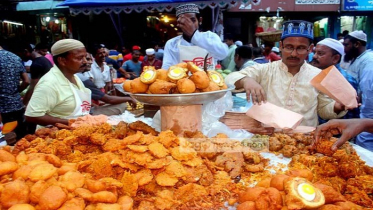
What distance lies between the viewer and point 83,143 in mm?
1872

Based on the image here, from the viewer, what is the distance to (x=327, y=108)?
8.84 ft

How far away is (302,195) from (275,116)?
1.02 m

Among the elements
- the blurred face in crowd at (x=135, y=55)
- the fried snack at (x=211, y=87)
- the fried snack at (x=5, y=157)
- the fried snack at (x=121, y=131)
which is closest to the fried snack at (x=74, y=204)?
the fried snack at (x=5, y=157)

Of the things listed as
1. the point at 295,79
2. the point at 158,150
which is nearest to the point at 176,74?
the point at 158,150

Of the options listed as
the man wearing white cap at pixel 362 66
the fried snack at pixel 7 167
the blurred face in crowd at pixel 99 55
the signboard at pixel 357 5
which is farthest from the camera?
the signboard at pixel 357 5

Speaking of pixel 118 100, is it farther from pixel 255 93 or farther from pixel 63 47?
pixel 255 93

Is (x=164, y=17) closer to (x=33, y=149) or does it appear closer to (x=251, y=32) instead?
(x=251, y=32)

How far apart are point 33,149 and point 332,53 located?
3.68 meters

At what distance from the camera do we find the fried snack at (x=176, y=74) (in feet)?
6.36

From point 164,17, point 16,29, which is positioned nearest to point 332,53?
point 164,17

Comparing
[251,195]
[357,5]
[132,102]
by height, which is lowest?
[132,102]

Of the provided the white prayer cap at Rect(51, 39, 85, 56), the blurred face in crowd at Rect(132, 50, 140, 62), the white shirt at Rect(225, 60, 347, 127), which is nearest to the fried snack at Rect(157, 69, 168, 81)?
the white shirt at Rect(225, 60, 347, 127)

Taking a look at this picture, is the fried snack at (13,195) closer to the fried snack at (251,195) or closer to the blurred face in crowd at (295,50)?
the fried snack at (251,195)

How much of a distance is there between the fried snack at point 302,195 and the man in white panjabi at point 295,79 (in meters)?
1.26
